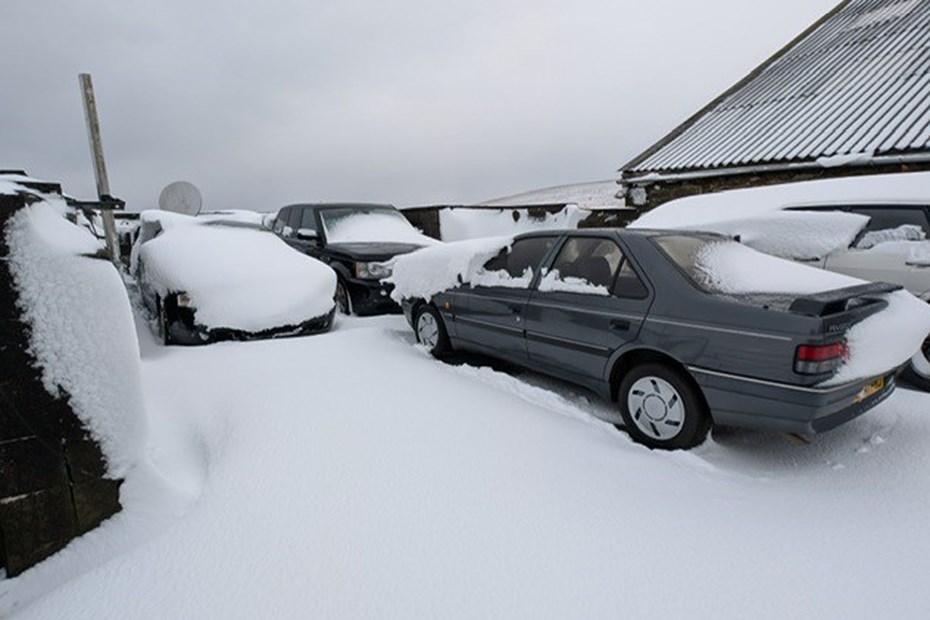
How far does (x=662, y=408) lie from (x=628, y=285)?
81cm

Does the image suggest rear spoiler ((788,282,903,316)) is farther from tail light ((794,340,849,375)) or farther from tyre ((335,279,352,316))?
tyre ((335,279,352,316))

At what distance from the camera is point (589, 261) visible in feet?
11.6

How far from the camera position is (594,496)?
91.6 inches

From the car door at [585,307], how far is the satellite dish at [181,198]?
32.3 feet

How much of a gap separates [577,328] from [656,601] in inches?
76.2

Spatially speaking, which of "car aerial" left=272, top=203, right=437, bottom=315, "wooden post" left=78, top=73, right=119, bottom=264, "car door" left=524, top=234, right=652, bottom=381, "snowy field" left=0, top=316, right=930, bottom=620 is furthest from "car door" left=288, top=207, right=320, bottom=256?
"car door" left=524, top=234, right=652, bottom=381

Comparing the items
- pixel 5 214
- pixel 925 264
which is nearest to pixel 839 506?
pixel 925 264

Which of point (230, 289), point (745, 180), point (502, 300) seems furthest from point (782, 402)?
point (745, 180)

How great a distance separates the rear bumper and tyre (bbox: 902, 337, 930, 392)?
4.35ft

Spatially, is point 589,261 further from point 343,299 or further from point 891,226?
point 343,299

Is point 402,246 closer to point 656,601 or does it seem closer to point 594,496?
point 594,496

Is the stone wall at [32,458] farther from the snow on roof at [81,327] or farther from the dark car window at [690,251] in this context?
the dark car window at [690,251]

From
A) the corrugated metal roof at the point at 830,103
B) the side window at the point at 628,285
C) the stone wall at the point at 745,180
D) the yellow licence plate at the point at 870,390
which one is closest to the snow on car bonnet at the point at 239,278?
the side window at the point at 628,285

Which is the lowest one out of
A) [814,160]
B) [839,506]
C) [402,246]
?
[839,506]
